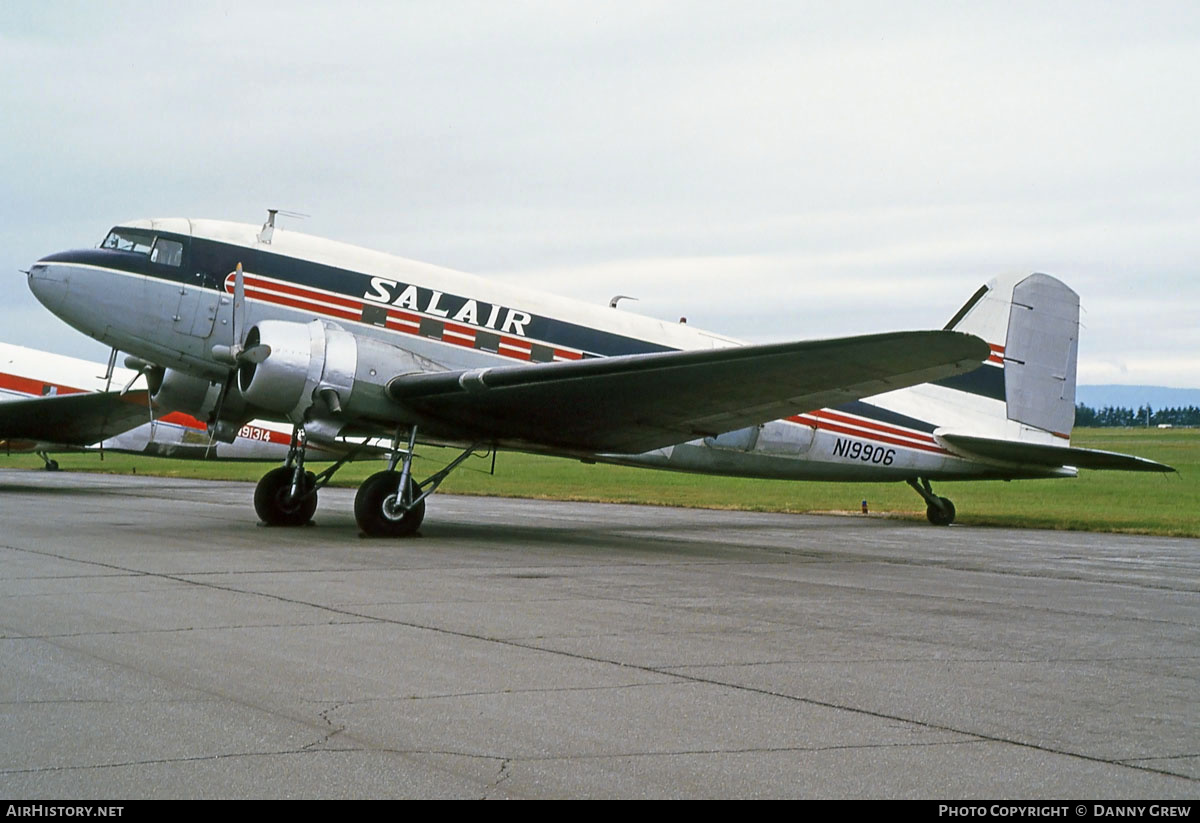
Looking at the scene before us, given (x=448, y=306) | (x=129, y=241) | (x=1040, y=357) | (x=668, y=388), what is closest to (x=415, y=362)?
(x=448, y=306)

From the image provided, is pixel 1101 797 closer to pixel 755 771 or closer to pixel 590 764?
pixel 755 771

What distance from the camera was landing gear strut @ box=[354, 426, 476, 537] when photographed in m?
14.3

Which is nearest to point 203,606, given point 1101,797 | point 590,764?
point 590,764

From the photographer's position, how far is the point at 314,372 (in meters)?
13.9

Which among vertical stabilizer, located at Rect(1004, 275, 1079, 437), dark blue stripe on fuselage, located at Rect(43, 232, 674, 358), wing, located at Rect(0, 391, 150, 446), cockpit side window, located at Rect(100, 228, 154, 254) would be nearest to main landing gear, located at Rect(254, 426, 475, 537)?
dark blue stripe on fuselage, located at Rect(43, 232, 674, 358)

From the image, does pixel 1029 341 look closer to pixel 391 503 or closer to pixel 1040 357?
pixel 1040 357

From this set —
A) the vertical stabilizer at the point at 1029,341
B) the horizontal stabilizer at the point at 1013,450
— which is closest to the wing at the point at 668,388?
the horizontal stabilizer at the point at 1013,450

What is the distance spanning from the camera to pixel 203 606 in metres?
8.27

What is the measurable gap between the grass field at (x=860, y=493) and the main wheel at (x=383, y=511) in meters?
1.12

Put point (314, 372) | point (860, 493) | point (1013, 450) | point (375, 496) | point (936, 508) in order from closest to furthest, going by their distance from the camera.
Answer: point (314, 372) < point (375, 496) < point (1013, 450) < point (936, 508) < point (860, 493)

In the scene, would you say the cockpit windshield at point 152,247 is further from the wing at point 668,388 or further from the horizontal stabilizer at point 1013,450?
the horizontal stabilizer at point 1013,450

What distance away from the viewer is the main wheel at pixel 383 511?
1429 cm

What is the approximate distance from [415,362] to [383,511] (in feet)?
6.35

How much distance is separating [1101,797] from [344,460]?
44.6 ft
